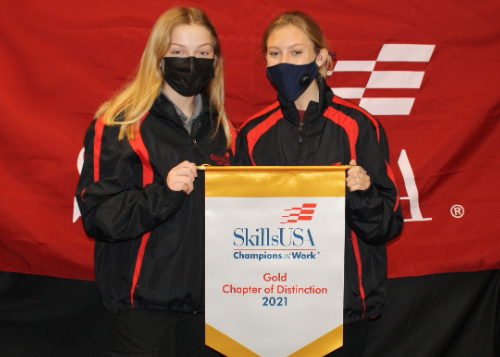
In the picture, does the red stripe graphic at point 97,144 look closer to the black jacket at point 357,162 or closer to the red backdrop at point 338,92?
the black jacket at point 357,162

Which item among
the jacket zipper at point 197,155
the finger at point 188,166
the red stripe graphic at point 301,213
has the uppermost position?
the jacket zipper at point 197,155

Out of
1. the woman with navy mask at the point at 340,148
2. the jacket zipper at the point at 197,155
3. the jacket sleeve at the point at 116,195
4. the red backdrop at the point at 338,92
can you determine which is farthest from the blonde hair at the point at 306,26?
the jacket sleeve at the point at 116,195

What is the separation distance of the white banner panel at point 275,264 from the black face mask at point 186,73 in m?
0.44

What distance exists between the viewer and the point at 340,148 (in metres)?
2.42

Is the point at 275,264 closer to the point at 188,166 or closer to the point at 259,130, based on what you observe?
the point at 188,166

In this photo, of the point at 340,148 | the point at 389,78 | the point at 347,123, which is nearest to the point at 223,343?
the point at 340,148

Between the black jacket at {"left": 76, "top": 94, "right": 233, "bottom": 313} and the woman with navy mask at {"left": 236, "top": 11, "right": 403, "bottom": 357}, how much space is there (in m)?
0.39

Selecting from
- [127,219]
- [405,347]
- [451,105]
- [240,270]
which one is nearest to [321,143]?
[240,270]

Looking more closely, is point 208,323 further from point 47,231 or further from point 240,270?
point 47,231

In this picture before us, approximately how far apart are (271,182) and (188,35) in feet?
2.33

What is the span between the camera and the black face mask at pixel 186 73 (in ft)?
7.86

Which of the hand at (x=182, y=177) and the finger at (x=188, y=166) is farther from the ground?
the finger at (x=188, y=166)

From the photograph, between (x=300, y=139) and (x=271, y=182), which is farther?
(x=300, y=139)

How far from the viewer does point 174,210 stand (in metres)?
2.21
